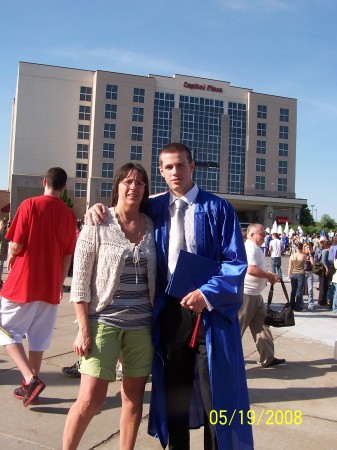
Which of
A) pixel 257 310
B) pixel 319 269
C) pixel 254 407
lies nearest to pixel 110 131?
pixel 319 269

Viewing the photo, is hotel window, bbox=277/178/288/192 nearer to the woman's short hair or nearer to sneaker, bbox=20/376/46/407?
sneaker, bbox=20/376/46/407

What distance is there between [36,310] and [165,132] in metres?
68.2

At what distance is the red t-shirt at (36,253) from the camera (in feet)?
13.4

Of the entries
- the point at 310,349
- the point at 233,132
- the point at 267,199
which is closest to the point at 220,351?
the point at 310,349

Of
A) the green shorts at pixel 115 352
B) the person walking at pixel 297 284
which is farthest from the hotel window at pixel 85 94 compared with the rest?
the green shorts at pixel 115 352

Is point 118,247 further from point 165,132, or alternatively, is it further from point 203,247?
point 165,132

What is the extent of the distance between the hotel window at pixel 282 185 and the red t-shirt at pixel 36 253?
72542 mm

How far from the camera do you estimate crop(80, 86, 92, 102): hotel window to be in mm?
70688

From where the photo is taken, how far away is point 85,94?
70.9m

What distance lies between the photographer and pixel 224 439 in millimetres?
2584

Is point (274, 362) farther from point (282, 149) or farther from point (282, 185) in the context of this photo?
point (282, 149)

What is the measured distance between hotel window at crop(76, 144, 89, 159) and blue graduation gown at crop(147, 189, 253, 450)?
228ft

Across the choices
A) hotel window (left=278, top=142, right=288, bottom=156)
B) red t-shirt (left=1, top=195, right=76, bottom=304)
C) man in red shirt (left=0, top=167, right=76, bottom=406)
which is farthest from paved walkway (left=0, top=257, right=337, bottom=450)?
hotel window (left=278, top=142, right=288, bottom=156)

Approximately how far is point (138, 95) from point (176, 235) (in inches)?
2724
